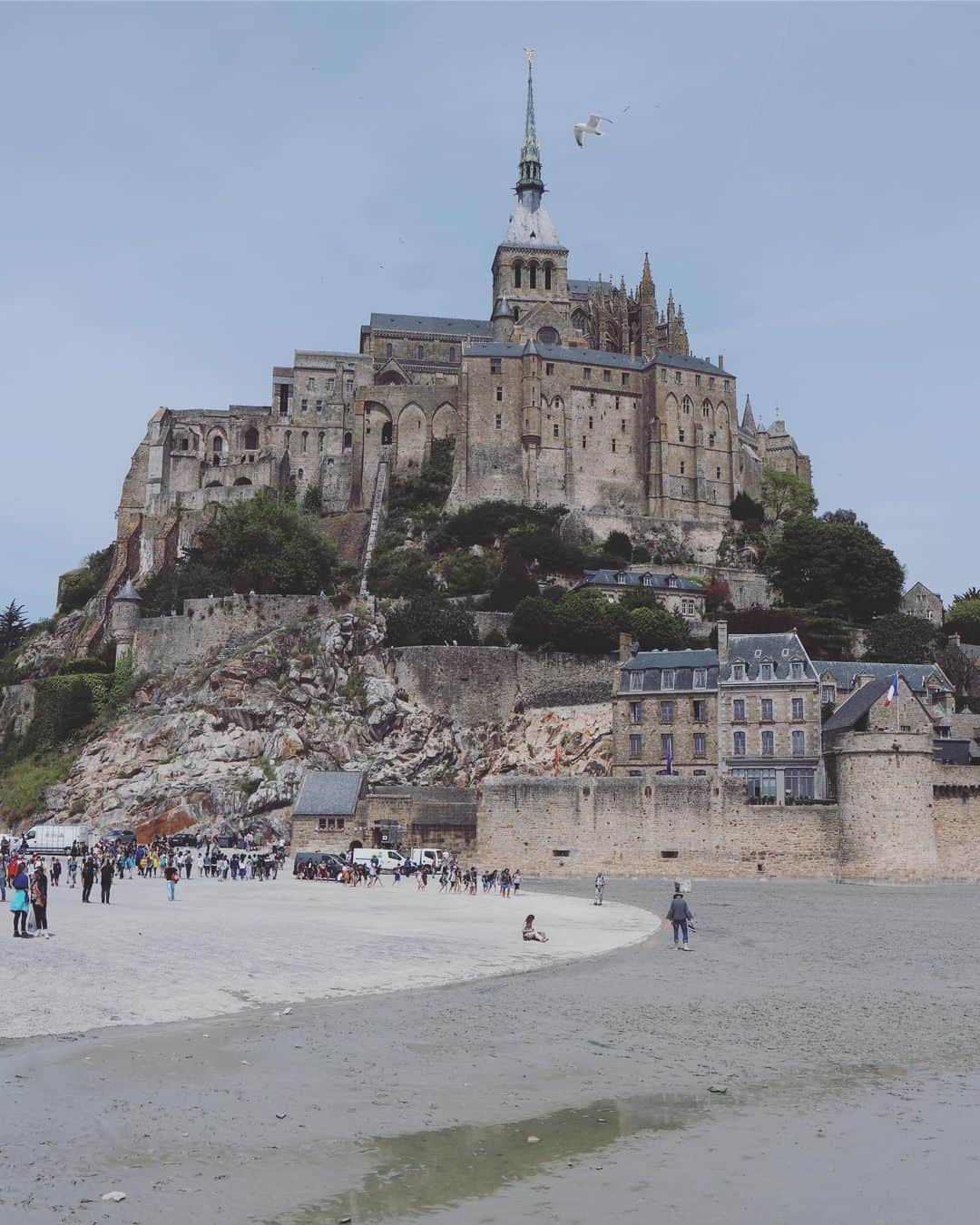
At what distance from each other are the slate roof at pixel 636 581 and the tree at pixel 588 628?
21.0 ft

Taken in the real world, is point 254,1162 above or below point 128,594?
below

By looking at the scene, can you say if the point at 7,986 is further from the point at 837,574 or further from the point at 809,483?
the point at 809,483

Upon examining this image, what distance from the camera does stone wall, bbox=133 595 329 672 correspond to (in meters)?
63.4

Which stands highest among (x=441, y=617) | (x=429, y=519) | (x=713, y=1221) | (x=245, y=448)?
(x=245, y=448)

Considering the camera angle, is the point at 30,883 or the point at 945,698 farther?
the point at 945,698

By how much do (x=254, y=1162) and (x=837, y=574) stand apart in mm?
61906

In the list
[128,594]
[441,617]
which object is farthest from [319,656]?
[128,594]

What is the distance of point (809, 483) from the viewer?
91.7 m

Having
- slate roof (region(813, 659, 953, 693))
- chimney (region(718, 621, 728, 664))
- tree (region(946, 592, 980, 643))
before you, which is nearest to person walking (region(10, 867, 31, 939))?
chimney (region(718, 621, 728, 664))

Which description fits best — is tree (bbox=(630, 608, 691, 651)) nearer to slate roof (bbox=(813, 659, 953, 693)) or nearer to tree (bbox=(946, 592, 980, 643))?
slate roof (bbox=(813, 659, 953, 693))

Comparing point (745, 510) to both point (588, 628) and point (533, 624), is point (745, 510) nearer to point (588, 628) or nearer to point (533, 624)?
point (588, 628)

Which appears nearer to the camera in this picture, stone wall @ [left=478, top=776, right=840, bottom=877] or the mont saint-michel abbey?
stone wall @ [left=478, top=776, right=840, bottom=877]

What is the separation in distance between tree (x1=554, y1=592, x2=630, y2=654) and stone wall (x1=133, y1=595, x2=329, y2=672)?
1172cm

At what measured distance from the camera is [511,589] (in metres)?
66.6
